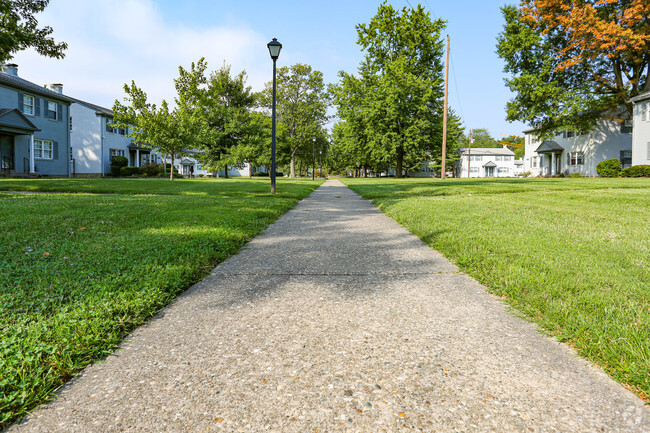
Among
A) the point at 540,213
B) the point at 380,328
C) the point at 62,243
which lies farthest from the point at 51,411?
the point at 540,213

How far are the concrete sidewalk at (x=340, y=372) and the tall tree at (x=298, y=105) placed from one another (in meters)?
43.3

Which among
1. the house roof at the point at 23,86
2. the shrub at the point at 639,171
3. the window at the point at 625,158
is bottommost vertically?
the shrub at the point at 639,171

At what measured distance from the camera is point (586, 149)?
32625mm

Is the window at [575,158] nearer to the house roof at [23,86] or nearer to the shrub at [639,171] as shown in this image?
the shrub at [639,171]

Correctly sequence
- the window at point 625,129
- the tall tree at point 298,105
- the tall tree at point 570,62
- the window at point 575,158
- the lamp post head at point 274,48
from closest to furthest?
the lamp post head at point 274,48 < the tall tree at point 570,62 < the window at point 625,129 < the window at point 575,158 < the tall tree at point 298,105

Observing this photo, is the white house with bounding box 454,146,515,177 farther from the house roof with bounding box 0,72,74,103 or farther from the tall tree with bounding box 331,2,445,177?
the house roof with bounding box 0,72,74,103

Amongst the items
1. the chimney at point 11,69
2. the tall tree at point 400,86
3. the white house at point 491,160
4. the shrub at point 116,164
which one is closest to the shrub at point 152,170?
the shrub at point 116,164

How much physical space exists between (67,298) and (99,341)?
30.9 inches

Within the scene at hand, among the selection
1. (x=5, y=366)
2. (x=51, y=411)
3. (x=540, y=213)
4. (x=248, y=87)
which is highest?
(x=248, y=87)

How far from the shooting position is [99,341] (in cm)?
208

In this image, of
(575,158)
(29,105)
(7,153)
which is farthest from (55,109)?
(575,158)

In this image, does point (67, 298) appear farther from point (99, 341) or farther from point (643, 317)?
point (643, 317)

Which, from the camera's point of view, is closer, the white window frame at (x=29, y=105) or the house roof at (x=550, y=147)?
the white window frame at (x=29, y=105)

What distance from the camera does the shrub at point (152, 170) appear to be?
35.1 m
